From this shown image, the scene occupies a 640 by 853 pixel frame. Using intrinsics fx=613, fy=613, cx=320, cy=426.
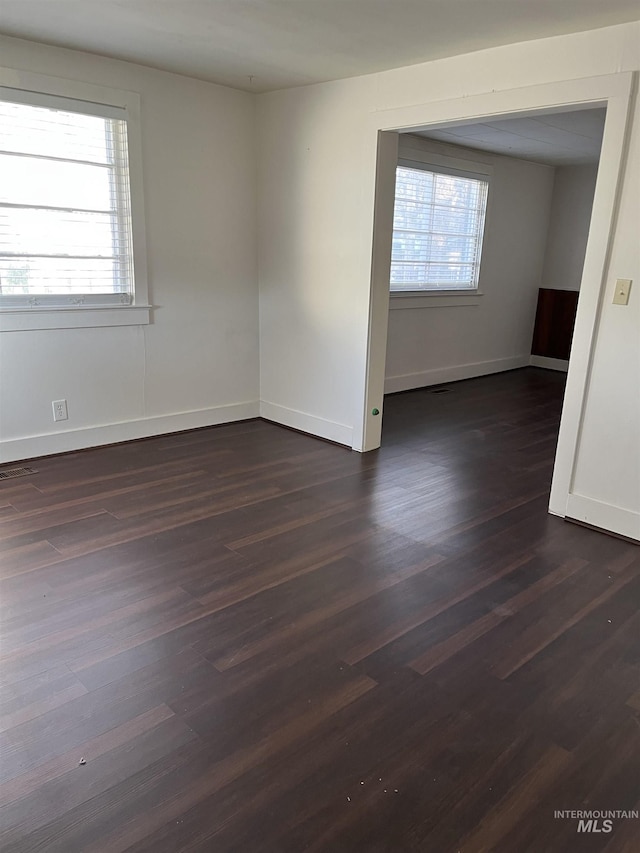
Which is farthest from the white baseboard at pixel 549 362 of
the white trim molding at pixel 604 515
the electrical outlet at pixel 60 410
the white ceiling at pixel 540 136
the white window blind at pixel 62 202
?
the electrical outlet at pixel 60 410

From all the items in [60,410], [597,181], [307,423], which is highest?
[597,181]

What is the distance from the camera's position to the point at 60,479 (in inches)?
145

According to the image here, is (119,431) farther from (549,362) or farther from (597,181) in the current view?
(549,362)

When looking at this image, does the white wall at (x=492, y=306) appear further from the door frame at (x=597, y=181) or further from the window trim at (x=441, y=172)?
the door frame at (x=597, y=181)

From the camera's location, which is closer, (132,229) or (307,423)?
(132,229)

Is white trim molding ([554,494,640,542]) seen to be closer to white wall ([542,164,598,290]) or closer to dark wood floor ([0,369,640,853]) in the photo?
dark wood floor ([0,369,640,853])

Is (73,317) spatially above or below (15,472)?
above

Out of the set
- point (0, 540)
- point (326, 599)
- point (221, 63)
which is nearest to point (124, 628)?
point (326, 599)

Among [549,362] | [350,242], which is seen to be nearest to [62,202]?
[350,242]

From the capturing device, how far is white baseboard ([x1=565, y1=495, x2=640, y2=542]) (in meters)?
3.11

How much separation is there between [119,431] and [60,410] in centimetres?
45

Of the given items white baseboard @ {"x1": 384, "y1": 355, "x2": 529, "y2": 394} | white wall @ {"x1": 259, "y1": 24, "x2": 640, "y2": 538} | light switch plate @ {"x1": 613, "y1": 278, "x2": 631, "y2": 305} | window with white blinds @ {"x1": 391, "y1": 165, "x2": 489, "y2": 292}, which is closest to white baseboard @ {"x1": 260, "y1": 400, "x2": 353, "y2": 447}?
white wall @ {"x1": 259, "y1": 24, "x2": 640, "y2": 538}

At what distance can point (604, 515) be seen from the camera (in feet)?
10.5

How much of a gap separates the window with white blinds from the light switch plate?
2.92 metres
